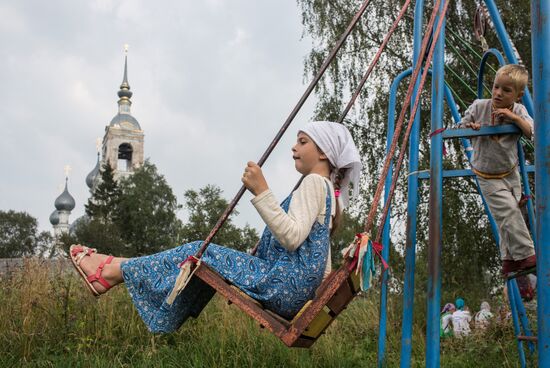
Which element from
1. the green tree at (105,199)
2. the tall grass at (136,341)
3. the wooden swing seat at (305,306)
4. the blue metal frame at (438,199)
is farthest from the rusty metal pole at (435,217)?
the green tree at (105,199)

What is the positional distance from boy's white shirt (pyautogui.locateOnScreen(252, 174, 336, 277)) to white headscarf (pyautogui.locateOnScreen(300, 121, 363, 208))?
0.54 ft

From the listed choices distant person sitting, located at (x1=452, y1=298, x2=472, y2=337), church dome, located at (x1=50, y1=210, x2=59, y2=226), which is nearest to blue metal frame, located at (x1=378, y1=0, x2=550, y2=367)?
distant person sitting, located at (x1=452, y1=298, x2=472, y2=337)

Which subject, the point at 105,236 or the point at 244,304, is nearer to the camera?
the point at 244,304

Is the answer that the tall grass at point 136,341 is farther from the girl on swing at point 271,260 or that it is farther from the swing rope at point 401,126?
the swing rope at point 401,126

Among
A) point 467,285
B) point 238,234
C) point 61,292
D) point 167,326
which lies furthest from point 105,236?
point 167,326

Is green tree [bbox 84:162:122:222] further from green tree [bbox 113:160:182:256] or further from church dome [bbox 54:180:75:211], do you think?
church dome [bbox 54:180:75:211]

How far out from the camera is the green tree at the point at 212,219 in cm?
3581

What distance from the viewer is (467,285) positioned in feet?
36.1

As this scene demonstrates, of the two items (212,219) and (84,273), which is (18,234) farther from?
(84,273)

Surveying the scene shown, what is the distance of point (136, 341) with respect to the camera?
206 inches

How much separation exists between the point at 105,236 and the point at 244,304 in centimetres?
3415

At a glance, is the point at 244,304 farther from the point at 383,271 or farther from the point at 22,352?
the point at 22,352

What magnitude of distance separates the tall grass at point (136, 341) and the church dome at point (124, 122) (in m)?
61.8

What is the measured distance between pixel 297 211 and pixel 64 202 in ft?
241
